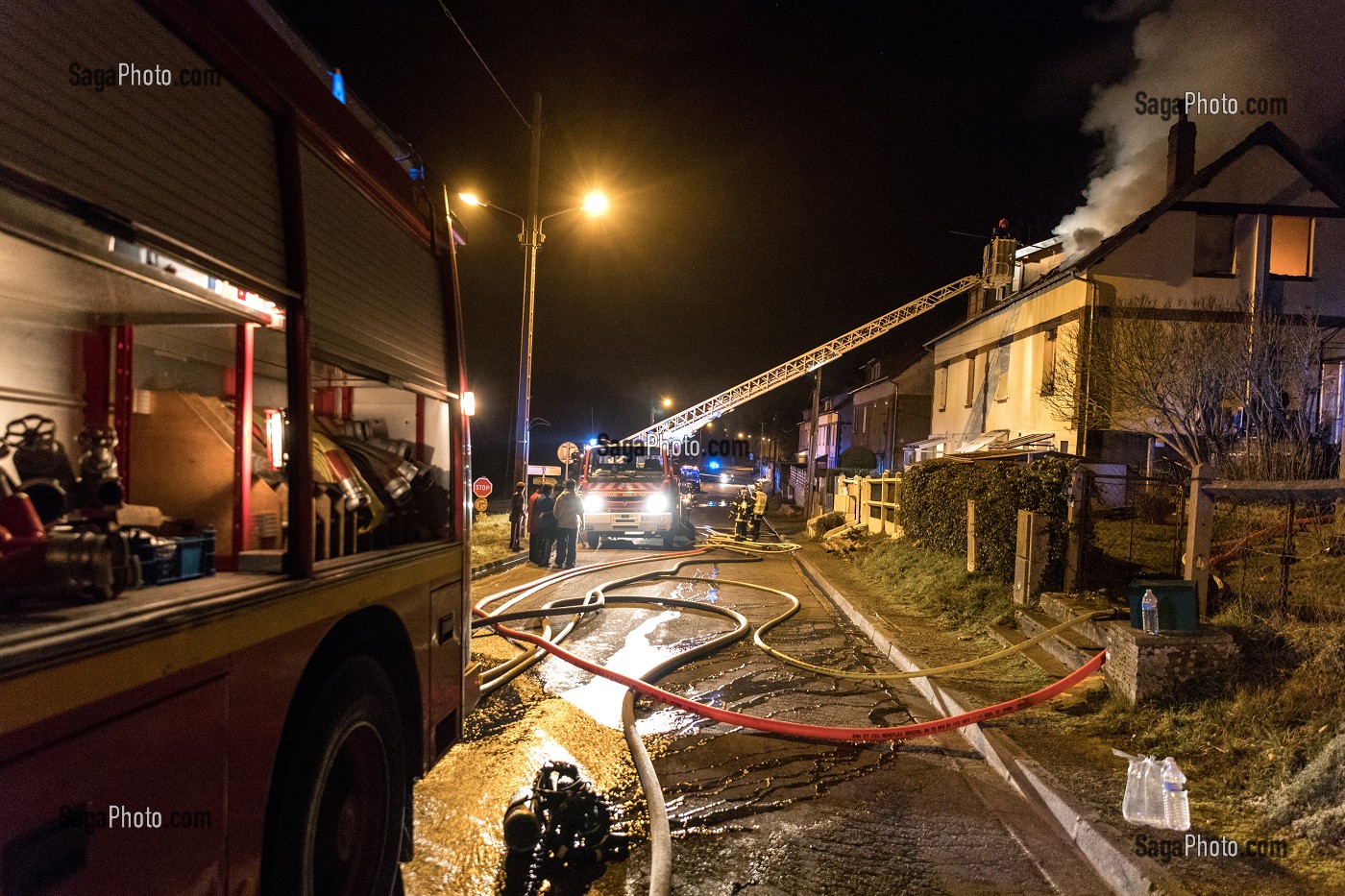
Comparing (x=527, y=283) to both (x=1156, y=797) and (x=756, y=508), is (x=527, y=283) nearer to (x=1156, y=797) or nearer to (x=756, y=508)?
(x=756, y=508)

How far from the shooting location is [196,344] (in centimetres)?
334

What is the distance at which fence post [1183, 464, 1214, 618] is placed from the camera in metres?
6.41

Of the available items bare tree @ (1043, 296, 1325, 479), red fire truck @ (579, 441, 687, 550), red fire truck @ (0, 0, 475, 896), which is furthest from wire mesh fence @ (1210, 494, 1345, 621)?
red fire truck @ (579, 441, 687, 550)

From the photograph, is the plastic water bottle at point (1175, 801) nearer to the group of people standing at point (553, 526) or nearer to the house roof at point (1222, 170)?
the group of people standing at point (553, 526)

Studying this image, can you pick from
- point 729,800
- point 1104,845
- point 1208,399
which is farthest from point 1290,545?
point 1208,399

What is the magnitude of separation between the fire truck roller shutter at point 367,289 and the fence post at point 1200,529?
618cm

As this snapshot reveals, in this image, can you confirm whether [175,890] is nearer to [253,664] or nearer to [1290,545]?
[253,664]

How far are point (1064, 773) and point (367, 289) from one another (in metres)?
4.70

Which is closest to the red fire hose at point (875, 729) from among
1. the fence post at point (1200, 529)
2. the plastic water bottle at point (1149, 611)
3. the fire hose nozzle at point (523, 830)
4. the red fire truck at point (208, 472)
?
the plastic water bottle at point (1149, 611)

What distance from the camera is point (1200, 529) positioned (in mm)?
6445

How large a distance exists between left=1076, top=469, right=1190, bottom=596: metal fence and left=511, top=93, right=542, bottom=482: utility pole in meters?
11.4

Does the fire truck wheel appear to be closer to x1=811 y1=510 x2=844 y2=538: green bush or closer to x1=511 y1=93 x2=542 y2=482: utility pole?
x1=511 y1=93 x2=542 y2=482: utility pole

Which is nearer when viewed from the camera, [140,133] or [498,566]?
[140,133]

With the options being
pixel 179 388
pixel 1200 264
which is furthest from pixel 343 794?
pixel 1200 264
